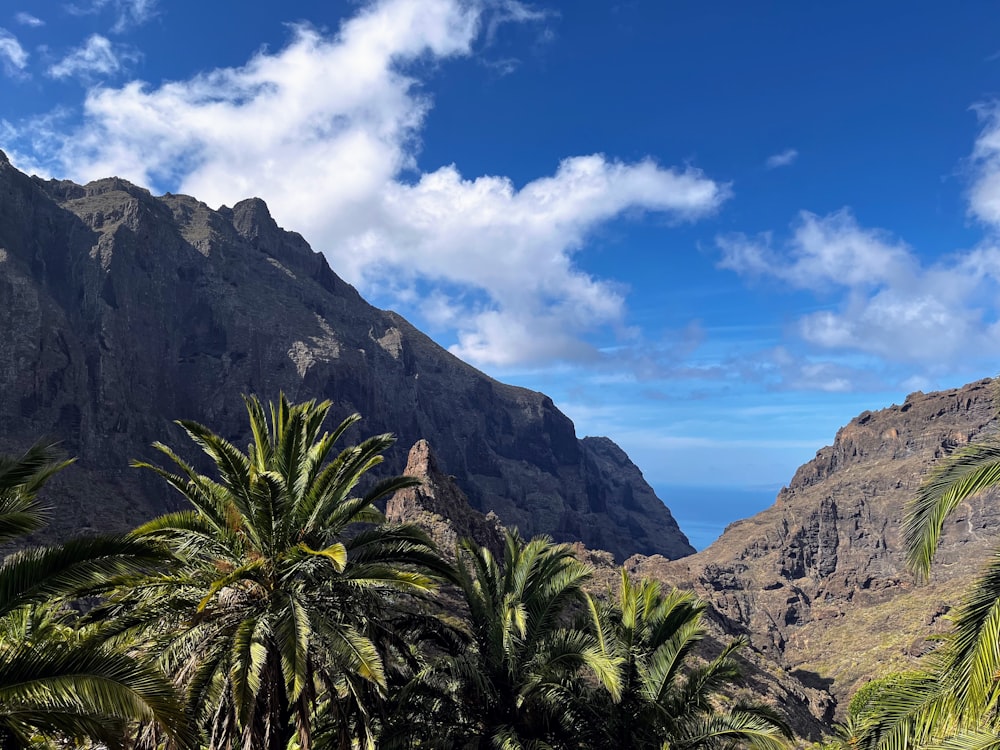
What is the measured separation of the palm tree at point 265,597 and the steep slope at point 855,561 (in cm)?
9436

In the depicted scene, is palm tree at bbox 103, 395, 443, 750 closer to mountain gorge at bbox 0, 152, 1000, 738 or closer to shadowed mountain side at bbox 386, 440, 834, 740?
shadowed mountain side at bbox 386, 440, 834, 740

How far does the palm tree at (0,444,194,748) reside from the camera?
7836mm

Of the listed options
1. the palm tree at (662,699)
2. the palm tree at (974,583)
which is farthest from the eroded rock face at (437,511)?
the palm tree at (974,583)

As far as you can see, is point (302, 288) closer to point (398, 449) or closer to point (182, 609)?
point (398, 449)

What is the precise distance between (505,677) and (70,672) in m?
11.2

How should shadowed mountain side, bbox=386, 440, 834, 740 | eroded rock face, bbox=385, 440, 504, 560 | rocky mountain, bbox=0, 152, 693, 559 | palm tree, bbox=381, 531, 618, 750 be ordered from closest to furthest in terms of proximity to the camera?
palm tree, bbox=381, 531, 618, 750
shadowed mountain side, bbox=386, 440, 834, 740
eroded rock face, bbox=385, 440, 504, 560
rocky mountain, bbox=0, 152, 693, 559

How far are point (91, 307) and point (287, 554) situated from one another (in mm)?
156022

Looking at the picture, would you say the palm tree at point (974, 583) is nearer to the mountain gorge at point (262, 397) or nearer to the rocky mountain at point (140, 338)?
the mountain gorge at point (262, 397)

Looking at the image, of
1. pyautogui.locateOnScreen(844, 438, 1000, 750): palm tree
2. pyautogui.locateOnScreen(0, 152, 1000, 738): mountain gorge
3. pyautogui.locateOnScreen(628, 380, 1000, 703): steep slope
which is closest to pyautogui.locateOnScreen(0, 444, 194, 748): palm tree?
pyautogui.locateOnScreen(844, 438, 1000, 750): palm tree

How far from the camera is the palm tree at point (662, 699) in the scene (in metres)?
17.1

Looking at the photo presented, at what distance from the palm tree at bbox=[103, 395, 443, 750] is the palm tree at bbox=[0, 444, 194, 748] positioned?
279cm

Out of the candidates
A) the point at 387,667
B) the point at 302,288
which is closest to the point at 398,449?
the point at 302,288

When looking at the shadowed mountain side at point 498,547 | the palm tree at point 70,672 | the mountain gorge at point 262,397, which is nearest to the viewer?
the palm tree at point 70,672

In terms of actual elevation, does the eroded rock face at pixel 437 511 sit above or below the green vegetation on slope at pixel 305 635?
above
